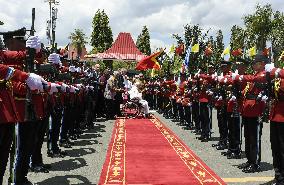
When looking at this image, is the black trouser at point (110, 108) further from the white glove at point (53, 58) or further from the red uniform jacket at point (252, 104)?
the red uniform jacket at point (252, 104)

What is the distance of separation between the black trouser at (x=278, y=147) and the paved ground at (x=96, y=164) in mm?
333

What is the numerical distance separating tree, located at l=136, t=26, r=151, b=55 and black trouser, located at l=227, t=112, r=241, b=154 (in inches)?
3589

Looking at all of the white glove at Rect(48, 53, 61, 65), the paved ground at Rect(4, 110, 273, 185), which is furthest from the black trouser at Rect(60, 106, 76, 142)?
the white glove at Rect(48, 53, 61, 65)

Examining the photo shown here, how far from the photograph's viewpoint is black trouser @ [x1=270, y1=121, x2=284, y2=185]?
713 centimetres

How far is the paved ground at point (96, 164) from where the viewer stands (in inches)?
294

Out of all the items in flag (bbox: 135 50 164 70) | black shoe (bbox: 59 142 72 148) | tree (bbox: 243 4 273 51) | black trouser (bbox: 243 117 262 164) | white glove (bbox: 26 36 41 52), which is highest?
tree (bbox: 243 4 273 51)

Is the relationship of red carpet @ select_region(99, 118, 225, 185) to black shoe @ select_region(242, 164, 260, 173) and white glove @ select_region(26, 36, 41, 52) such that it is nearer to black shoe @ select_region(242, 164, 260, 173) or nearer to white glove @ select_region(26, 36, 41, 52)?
black shoe @ select_region(242, 164, 260, 173)

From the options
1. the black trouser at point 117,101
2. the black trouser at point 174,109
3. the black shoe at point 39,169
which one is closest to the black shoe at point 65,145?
the black shoe at point 39,169

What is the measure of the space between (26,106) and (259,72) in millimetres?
3877

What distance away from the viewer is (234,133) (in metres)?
9.91

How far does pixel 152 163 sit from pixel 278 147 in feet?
8.73

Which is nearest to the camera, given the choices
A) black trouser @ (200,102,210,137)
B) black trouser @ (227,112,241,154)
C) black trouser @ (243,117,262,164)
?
black trouser @ (243,117,262,164)

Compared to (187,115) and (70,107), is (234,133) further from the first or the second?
(187,115)

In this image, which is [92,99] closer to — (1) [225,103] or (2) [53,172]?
(1) [225,103]
